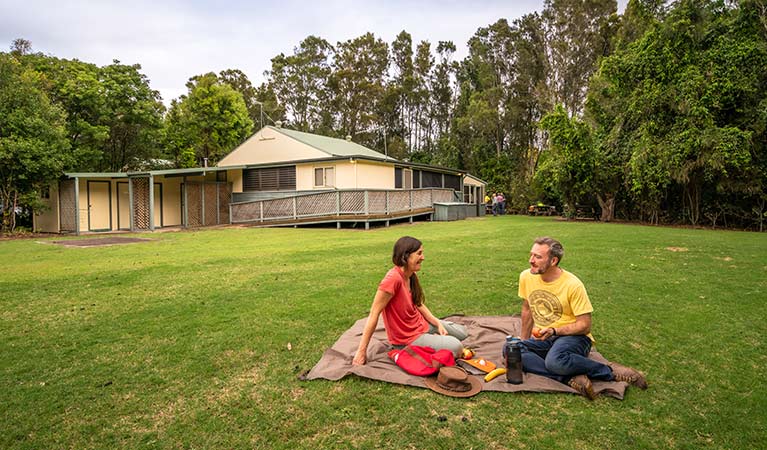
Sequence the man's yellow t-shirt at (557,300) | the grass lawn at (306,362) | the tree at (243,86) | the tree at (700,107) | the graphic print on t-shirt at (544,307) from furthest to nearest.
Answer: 1. the tree at (243,86)
2. the tree at (700,107)
3. the graphic print on t-shirt at (544,307)
4. the man's yellow t-shirt at (557,300)
5. the grass lawn at (306,362)

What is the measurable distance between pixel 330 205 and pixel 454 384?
15694mm

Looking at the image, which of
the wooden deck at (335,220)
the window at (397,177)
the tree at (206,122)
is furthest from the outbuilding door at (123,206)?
the window at (397,177)

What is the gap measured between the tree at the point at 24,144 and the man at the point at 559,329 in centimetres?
1861

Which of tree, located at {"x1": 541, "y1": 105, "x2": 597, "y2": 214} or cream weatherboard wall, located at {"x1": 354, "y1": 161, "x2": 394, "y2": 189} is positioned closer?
cream weatherboard wall, located at {"x1": 354, "y1": 161, "x2": 394, "y2": 189}

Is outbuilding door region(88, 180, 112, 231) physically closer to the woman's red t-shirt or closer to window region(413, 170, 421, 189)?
window region(413, 170, 421, 189)

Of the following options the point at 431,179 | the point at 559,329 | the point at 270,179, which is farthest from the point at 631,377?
the point at 431,179

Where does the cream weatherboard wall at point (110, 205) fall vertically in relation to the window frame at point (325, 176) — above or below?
below

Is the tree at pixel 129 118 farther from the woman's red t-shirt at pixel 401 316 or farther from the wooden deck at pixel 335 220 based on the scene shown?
the woman's red t-shirt at pixel 401 316

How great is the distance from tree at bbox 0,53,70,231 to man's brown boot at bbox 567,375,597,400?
62.5 ft

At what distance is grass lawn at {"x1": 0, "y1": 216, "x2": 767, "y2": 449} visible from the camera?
2.66 meters

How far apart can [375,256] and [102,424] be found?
7270mm

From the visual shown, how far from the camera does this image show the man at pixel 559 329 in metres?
3.29

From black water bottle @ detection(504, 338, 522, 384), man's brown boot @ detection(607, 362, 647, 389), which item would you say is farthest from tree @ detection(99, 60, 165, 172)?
man's brown boot @ detection(607, 362, 647, 389)

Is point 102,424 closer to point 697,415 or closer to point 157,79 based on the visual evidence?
point 697,415
